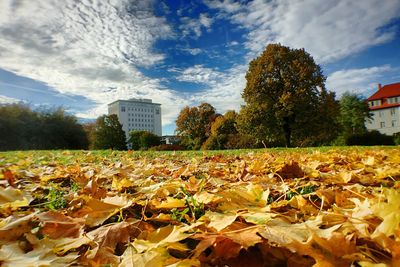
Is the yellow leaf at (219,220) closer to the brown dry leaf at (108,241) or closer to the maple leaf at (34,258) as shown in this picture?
the brown dry leaf at (108,241)

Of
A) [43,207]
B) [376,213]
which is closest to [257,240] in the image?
[376,213]

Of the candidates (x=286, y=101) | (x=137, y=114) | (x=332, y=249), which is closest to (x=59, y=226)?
(x=332, y=249)

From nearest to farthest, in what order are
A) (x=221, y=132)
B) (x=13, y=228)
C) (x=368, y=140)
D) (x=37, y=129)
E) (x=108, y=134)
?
(x=13, y=228), (x=37, y=129), (x=368, y=140), (x=221, y=132), (x=108, y=134)

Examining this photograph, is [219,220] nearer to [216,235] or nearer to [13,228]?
[216,235]

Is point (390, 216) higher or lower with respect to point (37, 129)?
lower

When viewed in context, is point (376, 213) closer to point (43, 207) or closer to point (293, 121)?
point (43, 207)

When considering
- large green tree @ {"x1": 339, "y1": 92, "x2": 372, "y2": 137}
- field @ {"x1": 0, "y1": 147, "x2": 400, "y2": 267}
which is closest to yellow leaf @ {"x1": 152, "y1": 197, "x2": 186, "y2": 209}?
field @ {"x1": 0, "y1": 147, "x2": 400, "y2": 267}

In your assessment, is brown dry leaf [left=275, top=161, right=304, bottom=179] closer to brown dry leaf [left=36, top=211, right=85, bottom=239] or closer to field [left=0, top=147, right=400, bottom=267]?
field [left=0, top=147, right=400, bottom=267]

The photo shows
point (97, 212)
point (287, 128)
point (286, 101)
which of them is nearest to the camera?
point (97, 212)

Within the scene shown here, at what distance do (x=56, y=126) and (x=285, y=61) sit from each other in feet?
67.3

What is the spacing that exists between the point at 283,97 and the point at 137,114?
10625 cm

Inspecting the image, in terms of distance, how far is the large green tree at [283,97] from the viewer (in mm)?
20438

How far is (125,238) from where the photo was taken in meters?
0.79

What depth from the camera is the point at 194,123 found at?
41.7 m
